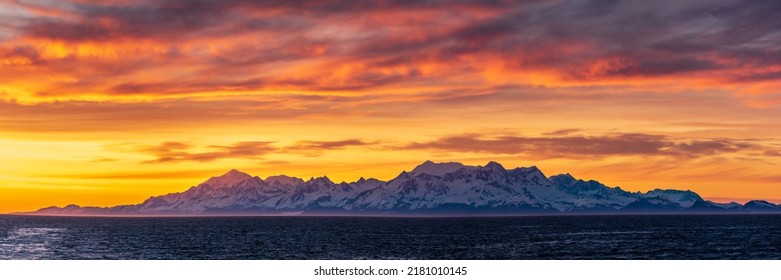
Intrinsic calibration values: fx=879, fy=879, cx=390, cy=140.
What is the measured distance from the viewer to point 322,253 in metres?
128
